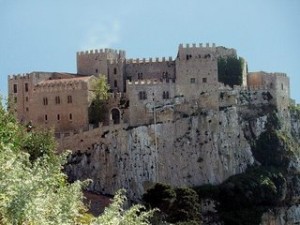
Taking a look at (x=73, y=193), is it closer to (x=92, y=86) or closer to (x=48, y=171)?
(x=48, y=171)

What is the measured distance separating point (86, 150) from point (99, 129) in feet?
6.73

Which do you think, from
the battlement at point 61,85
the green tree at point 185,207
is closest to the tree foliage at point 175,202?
the green tree at point 185,207

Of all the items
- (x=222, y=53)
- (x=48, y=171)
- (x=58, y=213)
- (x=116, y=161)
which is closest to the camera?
(x=58, y=213)

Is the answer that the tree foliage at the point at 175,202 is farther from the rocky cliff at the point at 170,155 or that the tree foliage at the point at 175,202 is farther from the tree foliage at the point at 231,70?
the tree foliage at the point at 231,70

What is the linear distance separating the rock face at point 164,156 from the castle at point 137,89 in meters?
1.12

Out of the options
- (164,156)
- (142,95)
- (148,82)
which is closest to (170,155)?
(164,156)

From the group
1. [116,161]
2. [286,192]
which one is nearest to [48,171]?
[116,161]

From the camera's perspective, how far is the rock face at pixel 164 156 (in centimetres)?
6506

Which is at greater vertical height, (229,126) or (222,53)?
(222,53)

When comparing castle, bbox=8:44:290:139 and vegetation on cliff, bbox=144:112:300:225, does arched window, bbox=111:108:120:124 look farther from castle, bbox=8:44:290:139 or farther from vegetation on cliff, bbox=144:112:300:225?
vegetation on cliff, bbox=144:112:300:225

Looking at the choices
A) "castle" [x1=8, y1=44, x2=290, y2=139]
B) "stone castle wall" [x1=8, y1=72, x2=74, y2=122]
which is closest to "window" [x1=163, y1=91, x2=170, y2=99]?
"castle" [x1=8, y1=44, x2=290, y2=139]

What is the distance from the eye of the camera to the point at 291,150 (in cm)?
7056

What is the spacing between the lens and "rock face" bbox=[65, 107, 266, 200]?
65.1 meters

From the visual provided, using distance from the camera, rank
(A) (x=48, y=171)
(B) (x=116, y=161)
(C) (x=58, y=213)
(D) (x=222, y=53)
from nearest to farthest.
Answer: (C) (x=58, y=213) → (A) (x=48, y=171) → (B) (x=116, y=161) → (D) (x=222, y=53)
